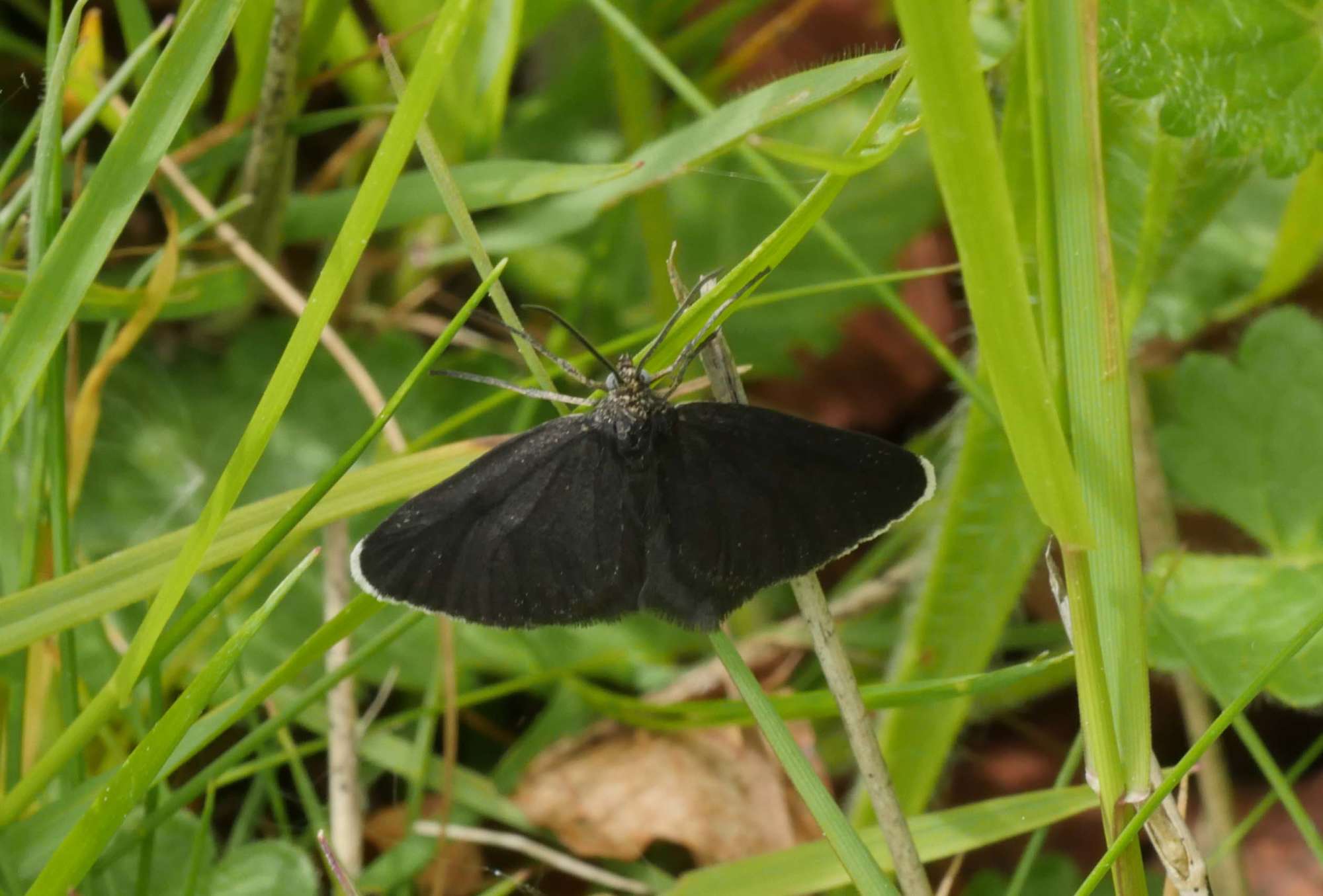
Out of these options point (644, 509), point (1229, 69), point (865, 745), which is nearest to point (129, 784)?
point (644, 509)

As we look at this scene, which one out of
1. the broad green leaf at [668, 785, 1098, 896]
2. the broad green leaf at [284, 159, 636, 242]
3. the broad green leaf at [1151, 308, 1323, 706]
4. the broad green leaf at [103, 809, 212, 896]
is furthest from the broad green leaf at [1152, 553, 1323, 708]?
the broad green leaf at [103, 809, 212, 896]

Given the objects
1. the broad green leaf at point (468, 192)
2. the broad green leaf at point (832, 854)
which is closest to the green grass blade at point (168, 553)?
the broad green leaf at point (468, 192)

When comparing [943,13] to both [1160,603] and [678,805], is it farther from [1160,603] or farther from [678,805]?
[678,805]

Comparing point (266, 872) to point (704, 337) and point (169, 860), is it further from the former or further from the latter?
point (704, 337)

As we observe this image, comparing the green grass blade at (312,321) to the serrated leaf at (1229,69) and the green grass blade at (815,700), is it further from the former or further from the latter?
the serrated leaf at (1229,69)

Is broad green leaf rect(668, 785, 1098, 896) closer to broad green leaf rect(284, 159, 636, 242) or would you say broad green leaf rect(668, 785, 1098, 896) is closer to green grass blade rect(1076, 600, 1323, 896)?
green grass blade rect(1076, 600, 1323, 896)
